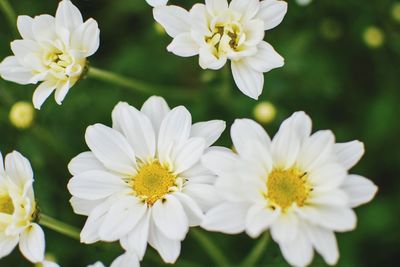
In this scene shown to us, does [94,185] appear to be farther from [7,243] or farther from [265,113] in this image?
[265,113]

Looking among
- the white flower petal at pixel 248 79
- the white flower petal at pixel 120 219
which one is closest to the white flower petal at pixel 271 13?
the white flower petal at pixel 248 79

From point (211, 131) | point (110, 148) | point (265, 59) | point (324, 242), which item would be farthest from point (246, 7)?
point (324, 242)

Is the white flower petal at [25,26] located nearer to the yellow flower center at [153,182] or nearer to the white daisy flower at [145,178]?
the white daisy flower at [145,178]

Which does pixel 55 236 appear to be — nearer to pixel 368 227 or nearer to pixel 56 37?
pixel 56 37

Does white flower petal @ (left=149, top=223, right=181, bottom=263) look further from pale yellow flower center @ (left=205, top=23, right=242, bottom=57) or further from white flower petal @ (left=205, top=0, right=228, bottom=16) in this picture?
white flower petal @ (left=205, top=0, right=228, bottom=16)

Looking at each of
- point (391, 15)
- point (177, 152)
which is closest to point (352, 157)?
point (177, 152)

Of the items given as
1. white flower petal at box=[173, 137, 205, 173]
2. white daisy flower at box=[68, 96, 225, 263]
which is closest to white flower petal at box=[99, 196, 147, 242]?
white daisy flower at box=[68, 96, 225, 263]
